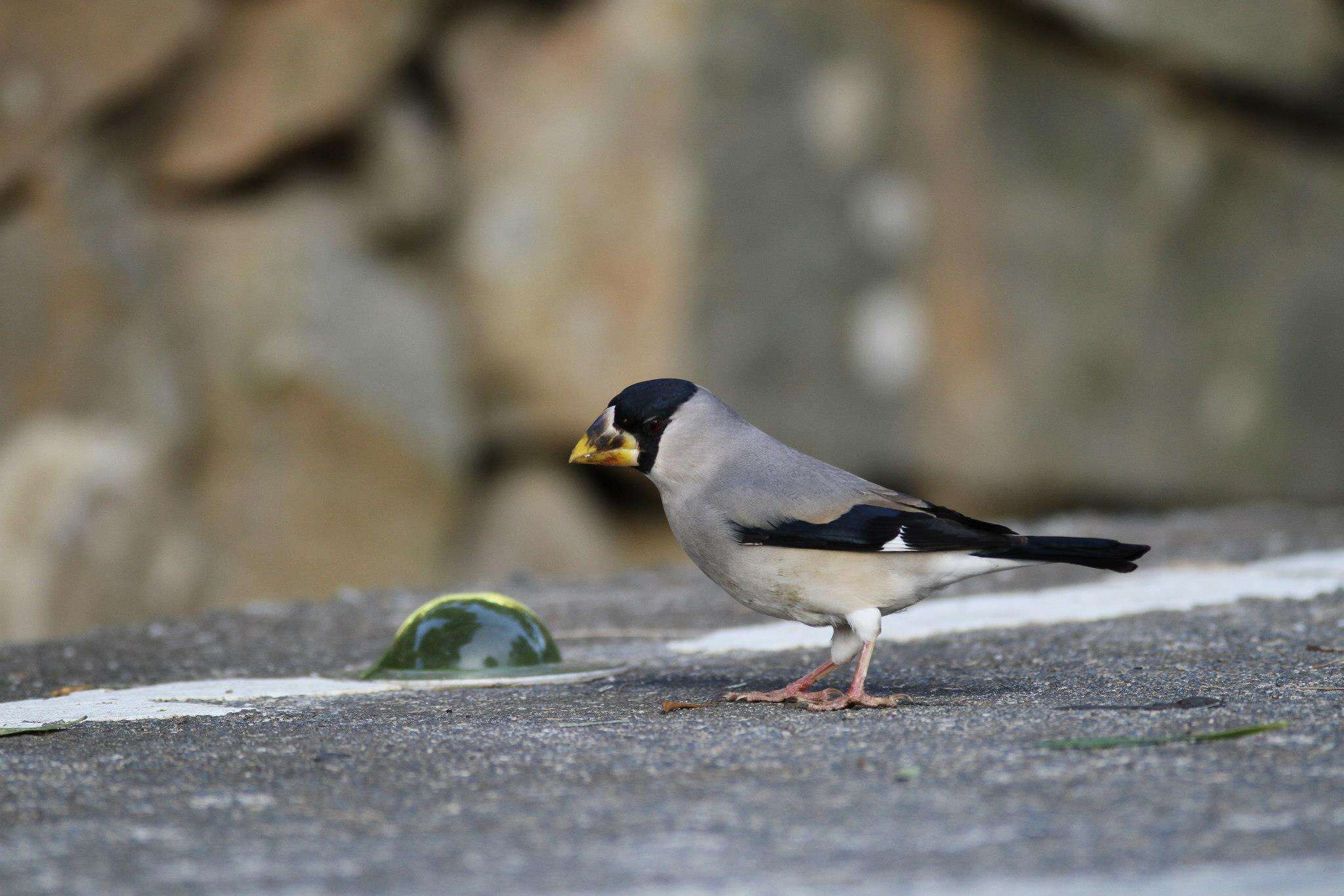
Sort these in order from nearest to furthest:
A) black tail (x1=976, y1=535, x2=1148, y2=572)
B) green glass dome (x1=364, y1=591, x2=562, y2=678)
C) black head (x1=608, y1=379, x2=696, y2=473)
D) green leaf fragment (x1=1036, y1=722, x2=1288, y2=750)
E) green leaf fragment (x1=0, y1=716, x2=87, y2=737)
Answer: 1. green leaf fragment (x1=1036, y1=722, x2=1288, y2=750)
2. green leaf fragment (x1=0, y1=716, x2=87, y2=737)
3. black tail (x1=976, y1=535, x2=1148, y2=572)
4. black head (x1=608, y1=379, x2=696, y2=473)
5. green glass dome (x1=364, y1=591, x2=562, y2=678)

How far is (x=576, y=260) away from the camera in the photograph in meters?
8.13

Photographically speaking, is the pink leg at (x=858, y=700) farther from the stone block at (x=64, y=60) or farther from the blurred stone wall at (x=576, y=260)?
the stone block at (x=64, y=60)

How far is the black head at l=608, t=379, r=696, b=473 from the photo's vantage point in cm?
313

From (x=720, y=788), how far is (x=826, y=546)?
35.2 inches

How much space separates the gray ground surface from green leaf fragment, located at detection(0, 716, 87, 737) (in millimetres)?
61

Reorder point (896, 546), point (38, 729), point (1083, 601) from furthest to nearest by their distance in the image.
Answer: point (1083, 601) → point (896, 546) → point (38, 729)

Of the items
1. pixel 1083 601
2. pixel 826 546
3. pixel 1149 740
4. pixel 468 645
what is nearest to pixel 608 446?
pixel 826 546

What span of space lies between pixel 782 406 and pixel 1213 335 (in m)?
2.84

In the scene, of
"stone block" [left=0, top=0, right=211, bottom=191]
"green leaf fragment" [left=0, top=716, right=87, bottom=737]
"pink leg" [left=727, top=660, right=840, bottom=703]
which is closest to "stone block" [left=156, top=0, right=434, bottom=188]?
"stone block" [left=0, top=0, right=211, bottom=191]

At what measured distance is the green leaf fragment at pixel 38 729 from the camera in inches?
102

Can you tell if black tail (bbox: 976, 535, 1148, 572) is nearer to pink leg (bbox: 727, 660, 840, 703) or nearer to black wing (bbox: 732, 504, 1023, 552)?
black wing (bbox: 732, 504, 1023, 552)

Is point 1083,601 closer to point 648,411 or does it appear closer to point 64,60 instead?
point 648,411

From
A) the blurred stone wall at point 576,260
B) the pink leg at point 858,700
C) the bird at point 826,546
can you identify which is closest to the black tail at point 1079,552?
the bird at point 826,546

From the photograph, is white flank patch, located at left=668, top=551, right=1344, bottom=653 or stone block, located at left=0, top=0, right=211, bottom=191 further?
stone block, located at left=0, top=0, right=211, bottom=191
